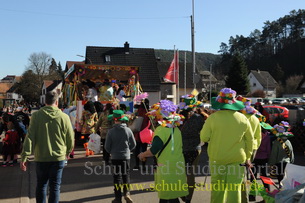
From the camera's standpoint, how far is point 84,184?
→ 7.15 m

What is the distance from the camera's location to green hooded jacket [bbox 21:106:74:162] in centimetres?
450

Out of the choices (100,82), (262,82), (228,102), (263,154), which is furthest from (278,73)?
(228,102)

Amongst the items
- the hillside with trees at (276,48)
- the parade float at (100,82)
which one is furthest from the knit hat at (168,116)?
the hillside with trees at (276,48)

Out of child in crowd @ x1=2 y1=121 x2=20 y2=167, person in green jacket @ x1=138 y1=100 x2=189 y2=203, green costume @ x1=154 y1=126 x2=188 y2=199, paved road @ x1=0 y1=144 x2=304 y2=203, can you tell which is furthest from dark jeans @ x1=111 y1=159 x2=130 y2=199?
child in crowd @ x1=2 y1=121 x2=20 y2=167

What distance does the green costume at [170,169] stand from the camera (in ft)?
14.2

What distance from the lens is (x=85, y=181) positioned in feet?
24.4

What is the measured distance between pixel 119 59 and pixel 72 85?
2817cm

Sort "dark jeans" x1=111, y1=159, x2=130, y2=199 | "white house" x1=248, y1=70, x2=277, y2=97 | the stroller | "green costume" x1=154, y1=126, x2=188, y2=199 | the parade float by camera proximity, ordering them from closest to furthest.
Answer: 1. the stroller
2. "green costume" x1=154, y1=126, x2=188, y2=199
3. "dark jeans" x1=111, y1=159, x2=130, y2=199
4. the parade float
5. "white house" x1=248, y1=70, x2=277, y2=97

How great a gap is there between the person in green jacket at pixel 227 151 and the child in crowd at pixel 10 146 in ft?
23.6

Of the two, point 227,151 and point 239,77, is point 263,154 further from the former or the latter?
point 239,77

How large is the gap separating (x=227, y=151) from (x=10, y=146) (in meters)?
7.46

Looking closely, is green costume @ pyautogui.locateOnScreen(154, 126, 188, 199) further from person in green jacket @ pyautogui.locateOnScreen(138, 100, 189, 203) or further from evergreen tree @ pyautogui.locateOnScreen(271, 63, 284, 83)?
evergreen tree @ pyautogui.locateOnScreen(271, 63, 284, 83)

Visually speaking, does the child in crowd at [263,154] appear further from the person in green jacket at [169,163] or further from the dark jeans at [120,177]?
the dark jeans at [120,177]

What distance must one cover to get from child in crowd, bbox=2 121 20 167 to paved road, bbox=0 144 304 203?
1.31 feet
